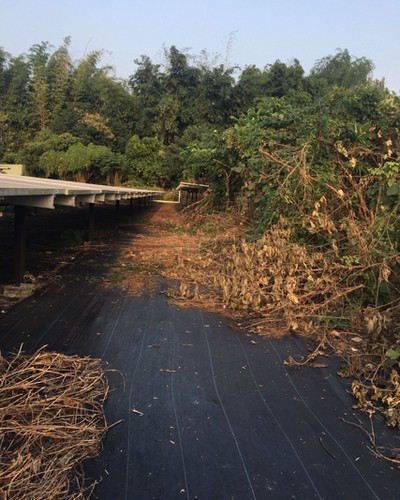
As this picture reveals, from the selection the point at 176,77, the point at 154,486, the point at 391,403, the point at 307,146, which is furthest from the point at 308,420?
the point at 176,77

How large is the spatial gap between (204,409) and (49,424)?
920 millimetres

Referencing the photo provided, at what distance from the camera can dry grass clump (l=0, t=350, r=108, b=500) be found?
6.18 feet

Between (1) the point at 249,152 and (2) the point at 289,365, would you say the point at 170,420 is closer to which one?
(2) the point at 289,365

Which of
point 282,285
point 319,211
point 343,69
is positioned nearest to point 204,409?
point 282,285

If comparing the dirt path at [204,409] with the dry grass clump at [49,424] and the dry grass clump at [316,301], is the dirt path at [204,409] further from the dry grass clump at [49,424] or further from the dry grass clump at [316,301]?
the dry grass clump at [316,301]

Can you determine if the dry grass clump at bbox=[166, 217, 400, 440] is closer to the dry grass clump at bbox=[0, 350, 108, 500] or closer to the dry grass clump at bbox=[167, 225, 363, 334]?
the dry grass clump at bbox=[167, 225, 363, 334]

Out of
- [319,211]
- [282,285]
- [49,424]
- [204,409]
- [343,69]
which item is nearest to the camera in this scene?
[49,424]

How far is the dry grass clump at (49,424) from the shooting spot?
1.88 m

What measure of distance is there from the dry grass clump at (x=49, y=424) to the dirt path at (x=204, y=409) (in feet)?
0.33

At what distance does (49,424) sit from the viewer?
228 centimetres

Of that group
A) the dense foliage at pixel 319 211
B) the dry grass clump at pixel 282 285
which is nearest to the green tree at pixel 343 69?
the dense foliage at pixel 319 211

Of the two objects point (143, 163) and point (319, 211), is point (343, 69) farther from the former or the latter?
point (319, 211)

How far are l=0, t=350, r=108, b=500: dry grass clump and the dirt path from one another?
100 mm

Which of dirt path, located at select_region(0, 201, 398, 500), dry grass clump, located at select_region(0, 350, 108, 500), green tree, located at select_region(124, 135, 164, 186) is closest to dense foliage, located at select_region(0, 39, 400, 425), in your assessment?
dirt path, located at select_region(0, 201, 398, 500)
